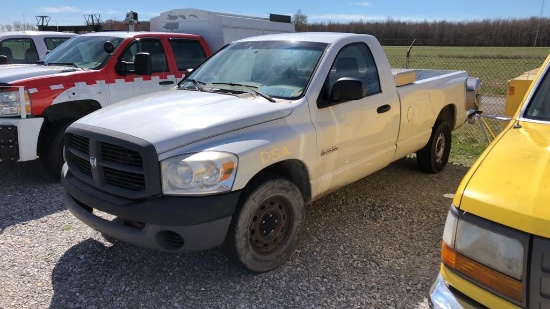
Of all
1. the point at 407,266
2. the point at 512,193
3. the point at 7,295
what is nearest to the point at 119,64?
the point at 7,295

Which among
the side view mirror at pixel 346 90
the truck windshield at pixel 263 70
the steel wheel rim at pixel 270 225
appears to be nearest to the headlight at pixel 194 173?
the steel wheel rim at pixel 270 225

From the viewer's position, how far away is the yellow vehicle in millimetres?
1826

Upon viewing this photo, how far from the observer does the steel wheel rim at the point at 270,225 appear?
339 cm

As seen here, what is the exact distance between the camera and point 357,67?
4.48 m

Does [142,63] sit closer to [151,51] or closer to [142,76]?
[142,76]

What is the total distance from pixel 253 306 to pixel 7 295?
5.89ft

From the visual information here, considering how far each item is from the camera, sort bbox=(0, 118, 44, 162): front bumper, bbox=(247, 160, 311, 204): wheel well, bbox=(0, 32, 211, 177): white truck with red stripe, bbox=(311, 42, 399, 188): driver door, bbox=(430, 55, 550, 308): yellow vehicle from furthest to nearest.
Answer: bbox=(0, 32, 211, 177): white truck with red stripe
bbox=(0, 118, 44, 162): front bumper
bbox=(311, 42, 399, 188): driver door
bbox=(247, 160, 311, 204): wheel well
bbox=(430, 55, 550, 308): yellow vehicle

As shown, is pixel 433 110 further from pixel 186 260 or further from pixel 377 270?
pixel 186 260

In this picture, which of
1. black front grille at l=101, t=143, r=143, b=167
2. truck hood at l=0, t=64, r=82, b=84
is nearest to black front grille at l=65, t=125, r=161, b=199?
black front grille at l=101, t=143, r=143, b=167

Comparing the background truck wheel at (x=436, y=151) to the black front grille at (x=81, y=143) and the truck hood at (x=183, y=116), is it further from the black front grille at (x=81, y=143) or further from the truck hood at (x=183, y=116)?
the black front grille at (x=81, y=143)

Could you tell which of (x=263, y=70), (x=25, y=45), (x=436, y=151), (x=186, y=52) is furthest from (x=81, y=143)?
(x=25, y=45)

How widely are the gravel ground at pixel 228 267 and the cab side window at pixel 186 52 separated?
9.91 feet

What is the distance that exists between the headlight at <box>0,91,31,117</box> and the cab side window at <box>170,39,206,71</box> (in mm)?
2480

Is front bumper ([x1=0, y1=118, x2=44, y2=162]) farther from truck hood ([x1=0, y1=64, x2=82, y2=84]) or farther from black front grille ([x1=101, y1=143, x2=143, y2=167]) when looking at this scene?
black front grille ([x1=101, y1=143, x2=143, y2=167])
